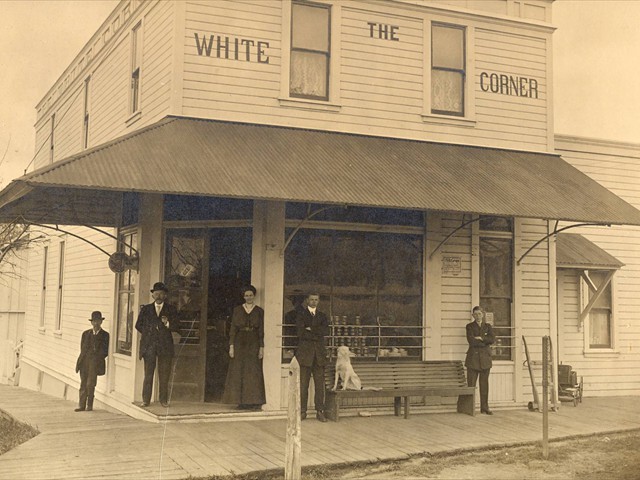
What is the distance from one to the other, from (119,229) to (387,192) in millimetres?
5171

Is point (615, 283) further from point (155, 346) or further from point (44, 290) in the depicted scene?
point (44, 290)

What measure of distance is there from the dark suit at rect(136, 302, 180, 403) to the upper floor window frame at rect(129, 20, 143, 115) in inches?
154

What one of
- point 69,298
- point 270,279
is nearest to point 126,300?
point 270,279

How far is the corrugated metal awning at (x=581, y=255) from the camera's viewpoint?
1433 cm

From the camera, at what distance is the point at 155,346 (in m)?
10.8

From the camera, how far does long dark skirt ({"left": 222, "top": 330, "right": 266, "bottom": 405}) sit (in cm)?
1062

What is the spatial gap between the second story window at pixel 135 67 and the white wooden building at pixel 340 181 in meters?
0.05

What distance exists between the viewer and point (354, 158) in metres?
11.2

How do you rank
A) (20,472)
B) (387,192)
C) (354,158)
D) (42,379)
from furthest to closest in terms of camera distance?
(42,379)
(354,158)
(387,192)
(20,472)

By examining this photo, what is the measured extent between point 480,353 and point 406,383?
1.33 metres

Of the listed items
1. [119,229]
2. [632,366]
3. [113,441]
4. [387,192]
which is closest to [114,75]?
[119,229]

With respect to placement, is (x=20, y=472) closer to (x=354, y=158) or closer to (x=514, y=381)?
(x=354, y=158)

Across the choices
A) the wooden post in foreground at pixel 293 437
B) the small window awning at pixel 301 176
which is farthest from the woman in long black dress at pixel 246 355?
the wooden post in foreground at pixel 293 437

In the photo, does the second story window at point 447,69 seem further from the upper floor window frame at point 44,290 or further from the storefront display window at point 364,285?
the upper floor window frame at point 44,290
